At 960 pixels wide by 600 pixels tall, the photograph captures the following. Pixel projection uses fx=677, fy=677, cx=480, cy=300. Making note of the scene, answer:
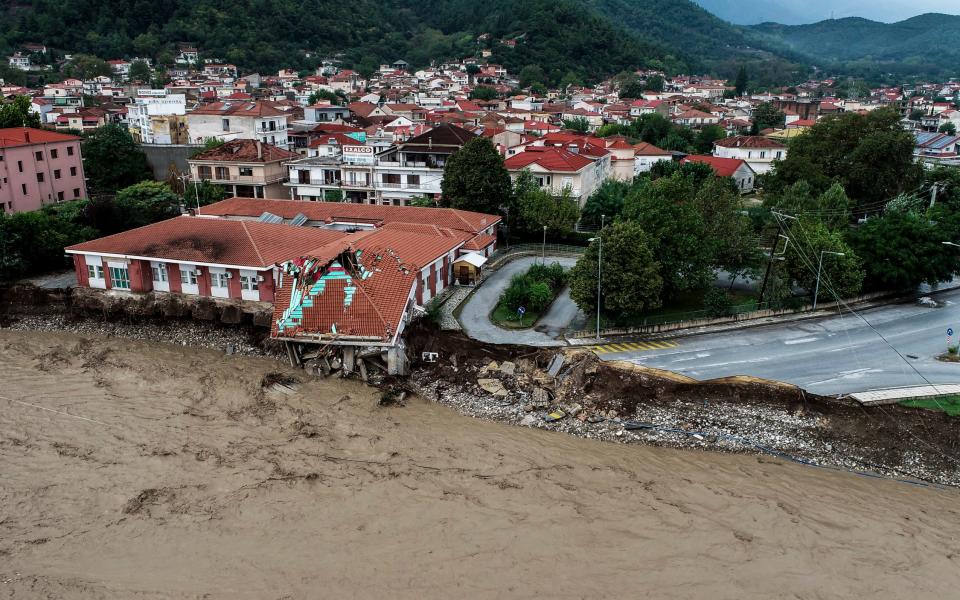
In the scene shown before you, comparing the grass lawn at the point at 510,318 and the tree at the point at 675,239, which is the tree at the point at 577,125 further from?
the grass lawn at the point at 510,318

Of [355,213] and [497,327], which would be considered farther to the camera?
[355,213]

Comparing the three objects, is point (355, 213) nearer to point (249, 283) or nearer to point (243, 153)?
point (249, 283)

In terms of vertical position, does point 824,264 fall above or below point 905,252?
below

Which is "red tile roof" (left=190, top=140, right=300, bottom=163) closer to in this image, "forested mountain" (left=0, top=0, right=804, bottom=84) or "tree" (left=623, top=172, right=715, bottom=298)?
"tree" (left=623, top=172, right=715, bottom=298)

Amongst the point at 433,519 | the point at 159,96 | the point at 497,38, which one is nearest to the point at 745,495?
the point at 433,519

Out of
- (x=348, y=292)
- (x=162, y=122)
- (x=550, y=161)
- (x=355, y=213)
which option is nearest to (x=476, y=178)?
(x=355, y=213)

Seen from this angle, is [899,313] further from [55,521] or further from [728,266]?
[55,521]

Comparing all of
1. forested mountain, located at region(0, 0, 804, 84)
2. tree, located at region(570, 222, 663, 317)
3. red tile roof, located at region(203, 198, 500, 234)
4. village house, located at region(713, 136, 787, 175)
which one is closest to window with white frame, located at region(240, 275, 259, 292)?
red tile roof, located at region(203, 198, 500, 234)
